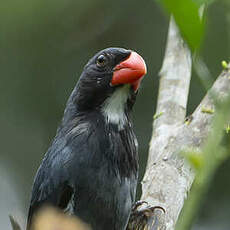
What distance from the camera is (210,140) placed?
824 mm

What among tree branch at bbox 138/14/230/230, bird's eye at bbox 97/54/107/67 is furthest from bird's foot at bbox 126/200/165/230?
bird's eye at bbox 97/54/107/67

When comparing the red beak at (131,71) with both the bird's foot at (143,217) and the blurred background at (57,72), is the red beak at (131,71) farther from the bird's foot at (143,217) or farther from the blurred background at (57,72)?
the blurred background at (57,72)

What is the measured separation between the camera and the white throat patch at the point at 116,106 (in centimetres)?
316

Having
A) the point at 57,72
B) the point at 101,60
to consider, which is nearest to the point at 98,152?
the point at 101,60

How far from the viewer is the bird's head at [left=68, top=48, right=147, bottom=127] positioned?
307cm

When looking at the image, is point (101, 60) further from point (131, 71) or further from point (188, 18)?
point (188, 18)

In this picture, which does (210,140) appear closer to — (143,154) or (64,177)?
(64,177)

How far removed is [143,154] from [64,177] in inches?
153

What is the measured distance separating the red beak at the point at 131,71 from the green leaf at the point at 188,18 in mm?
2036

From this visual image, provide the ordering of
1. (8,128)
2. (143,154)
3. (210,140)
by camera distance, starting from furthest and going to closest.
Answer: (8,128) < (143,154) < (210,140)

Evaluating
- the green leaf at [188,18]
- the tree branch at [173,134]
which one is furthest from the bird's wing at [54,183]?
the green leaf at [188,18]

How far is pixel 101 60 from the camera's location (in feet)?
10.7

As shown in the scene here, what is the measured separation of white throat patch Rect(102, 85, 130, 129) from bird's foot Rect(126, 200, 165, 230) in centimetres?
53

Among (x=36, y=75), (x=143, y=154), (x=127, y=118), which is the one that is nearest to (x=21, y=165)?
(x=36, y=75)
